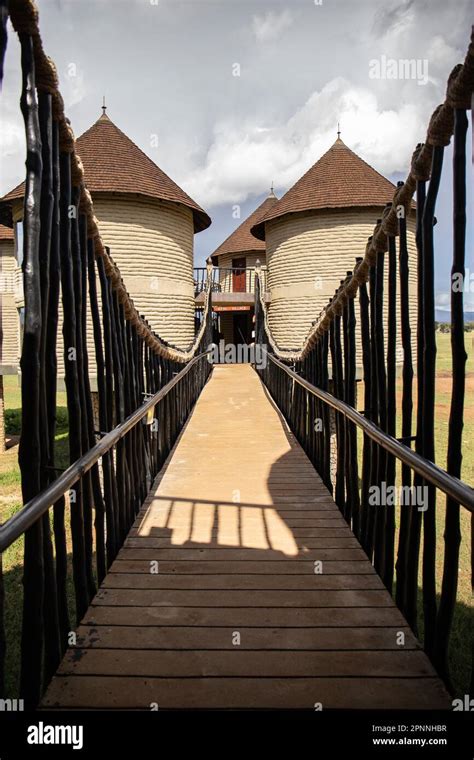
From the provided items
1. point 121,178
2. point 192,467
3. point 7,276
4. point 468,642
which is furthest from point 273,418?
point 7,276

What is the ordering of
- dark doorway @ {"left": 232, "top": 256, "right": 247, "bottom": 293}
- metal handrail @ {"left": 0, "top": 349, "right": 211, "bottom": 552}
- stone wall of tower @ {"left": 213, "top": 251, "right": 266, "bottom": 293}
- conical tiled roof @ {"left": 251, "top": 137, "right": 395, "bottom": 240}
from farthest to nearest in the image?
dark doorway @ {"left": 232, "top": 256, "right": 247, "bottom": 293}
stone wall of tower @ {"left": 213, "top": 251, "right": 266, "bottom": 293}
conical tiled roof @ {"left": 251, "top": 137, "right": 395, "bottom": 240}
metal handrail @ {"left": 0, "top": 349, "right": 211, "bottom": 552}

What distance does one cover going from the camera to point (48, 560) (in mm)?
2186

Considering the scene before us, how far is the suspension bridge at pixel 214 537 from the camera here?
2084 mm

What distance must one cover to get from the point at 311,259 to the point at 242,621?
18.3m

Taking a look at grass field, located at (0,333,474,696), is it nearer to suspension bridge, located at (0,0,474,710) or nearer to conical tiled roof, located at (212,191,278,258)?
suspension bridge, located at (0,0,474,710)

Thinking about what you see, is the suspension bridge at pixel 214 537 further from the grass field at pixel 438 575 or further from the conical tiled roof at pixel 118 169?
the conical tiled roof at pixel 118 169

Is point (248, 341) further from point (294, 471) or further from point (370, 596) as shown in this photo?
point (370, 596)

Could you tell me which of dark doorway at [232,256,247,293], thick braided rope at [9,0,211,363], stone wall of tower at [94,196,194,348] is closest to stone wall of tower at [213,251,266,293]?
dark doorway at [232,256,247,293]

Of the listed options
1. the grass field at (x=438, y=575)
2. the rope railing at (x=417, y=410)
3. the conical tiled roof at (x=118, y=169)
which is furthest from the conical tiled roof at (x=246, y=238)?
the rope railing at (x=417, y=410)

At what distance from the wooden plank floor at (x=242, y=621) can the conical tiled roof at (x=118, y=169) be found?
14468 mm

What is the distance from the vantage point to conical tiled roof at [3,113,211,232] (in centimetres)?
1689

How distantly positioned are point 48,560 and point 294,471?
378cm

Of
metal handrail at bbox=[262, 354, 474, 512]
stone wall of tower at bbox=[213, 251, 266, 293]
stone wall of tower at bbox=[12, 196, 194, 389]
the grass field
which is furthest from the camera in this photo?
stone wall of tower at bbox=[213, 251, 266, 293]

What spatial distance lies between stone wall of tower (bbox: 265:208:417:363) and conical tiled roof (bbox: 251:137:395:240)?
342 mm
